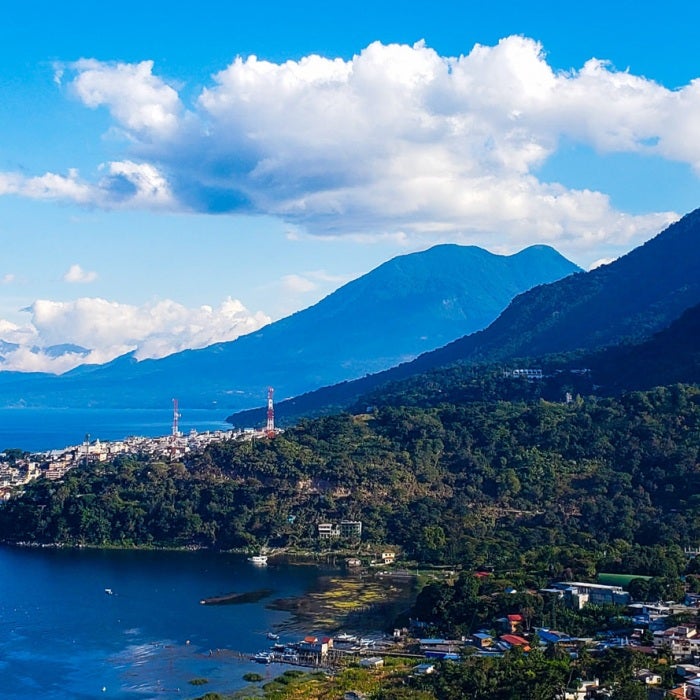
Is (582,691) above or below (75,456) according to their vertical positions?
below

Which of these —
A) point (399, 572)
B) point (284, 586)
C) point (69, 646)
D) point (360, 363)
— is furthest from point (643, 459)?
point (360, 363)

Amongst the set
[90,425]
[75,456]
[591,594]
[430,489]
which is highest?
[90,425]

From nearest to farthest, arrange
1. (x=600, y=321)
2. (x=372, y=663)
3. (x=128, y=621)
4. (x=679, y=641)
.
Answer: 1. (x=679, y=641)
2. (x=372, y=663)
3. (x=128, y=621)
4. (x=600, y=321)

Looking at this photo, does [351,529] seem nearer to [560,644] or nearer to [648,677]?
[560,644]

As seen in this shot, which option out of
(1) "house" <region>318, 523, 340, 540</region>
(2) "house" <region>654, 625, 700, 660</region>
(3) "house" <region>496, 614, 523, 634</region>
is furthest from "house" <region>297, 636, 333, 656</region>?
(1) "house" <region>318, 523, 340, 540</region>

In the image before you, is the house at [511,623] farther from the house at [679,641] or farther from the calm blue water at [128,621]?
the calm blue water at [128,621]

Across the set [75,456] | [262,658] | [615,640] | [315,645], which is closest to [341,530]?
[315,645]

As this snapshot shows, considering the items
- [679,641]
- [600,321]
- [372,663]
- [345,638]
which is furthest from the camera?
[600,321]

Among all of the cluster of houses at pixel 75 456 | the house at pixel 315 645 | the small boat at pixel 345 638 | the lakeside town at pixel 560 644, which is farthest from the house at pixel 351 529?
the house at pixel 315 645

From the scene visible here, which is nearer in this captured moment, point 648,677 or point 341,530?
point 648,677
